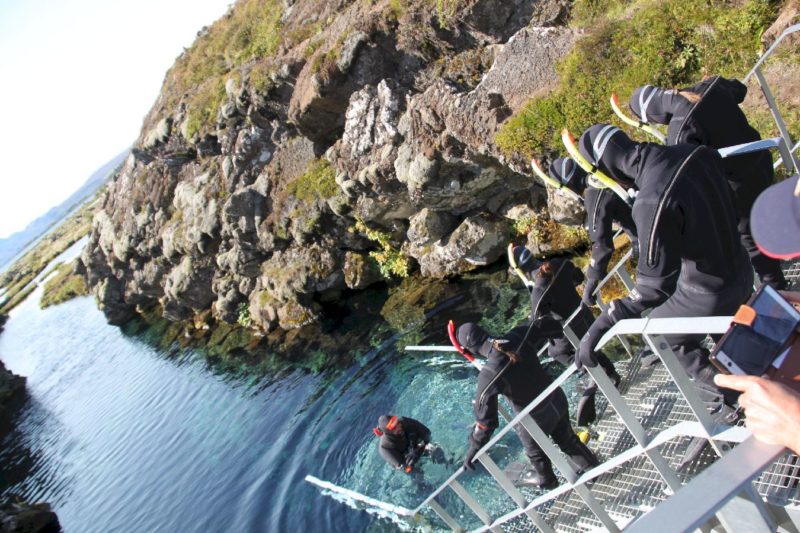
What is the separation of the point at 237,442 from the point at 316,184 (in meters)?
11.3

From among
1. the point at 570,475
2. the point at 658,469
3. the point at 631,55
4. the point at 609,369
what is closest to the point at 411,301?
the point at 631,55

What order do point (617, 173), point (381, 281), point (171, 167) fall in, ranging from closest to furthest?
1. point (617, 173)
2. point (381, 281)
3. point (171, 167)

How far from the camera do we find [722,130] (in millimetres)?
5680

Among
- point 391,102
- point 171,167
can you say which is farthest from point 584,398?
point 171,167

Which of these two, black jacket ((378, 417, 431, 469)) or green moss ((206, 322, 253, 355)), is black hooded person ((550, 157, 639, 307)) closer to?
black jacket ((378, 417, 431, 469))

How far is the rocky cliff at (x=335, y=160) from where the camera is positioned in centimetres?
1591

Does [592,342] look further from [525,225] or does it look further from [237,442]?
[237,442]

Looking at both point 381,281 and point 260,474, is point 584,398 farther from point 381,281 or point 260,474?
point 381,281

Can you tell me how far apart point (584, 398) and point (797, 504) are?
505cm

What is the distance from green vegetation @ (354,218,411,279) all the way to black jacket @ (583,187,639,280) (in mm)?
13783

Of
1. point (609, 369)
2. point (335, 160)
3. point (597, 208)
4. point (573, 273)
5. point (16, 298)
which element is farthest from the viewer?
point (16, 298)

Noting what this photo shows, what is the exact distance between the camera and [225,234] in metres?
27.3

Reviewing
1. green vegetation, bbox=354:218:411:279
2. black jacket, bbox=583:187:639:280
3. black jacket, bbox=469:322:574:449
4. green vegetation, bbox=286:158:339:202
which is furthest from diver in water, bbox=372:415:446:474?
green vegetation, bbox=286:158:339:202

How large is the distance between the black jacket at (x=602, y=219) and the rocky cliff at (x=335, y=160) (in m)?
7.33
